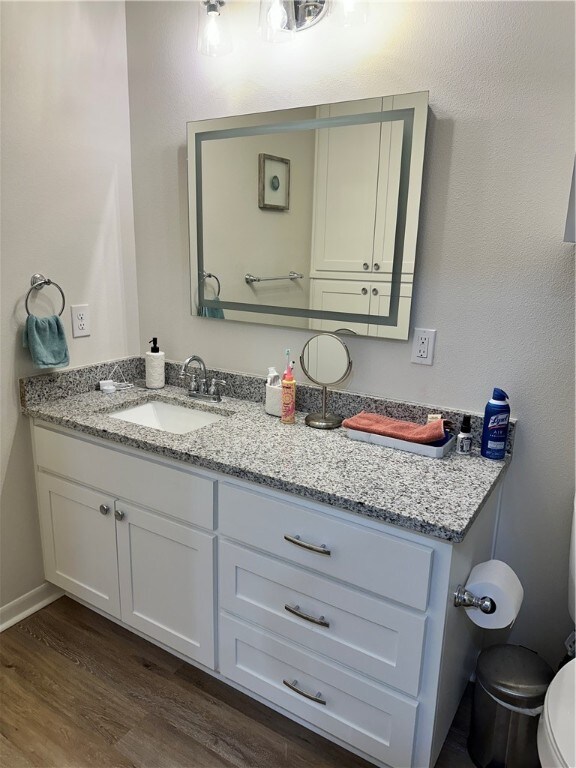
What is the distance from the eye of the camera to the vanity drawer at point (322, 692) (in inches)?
50.7

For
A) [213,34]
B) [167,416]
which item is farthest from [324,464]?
[213,34]

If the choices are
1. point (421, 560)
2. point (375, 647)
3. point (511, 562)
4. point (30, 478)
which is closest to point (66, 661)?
point (30, 478)

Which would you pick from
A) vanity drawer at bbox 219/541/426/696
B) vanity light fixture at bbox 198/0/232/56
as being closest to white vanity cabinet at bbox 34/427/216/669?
vanity drawer at bbox 219/541/426/696

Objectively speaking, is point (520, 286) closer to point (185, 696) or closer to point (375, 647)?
point (375, 647)

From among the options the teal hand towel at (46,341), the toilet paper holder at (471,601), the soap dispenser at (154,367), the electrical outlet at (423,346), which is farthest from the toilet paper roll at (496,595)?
the teal hand towel at (46,341)

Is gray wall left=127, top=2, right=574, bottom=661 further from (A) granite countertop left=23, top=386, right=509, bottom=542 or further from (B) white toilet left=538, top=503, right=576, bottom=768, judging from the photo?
(B) white toilet left=538, top=503, right=576, bottom=768

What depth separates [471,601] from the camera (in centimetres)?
125

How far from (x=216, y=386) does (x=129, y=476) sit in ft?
1.74

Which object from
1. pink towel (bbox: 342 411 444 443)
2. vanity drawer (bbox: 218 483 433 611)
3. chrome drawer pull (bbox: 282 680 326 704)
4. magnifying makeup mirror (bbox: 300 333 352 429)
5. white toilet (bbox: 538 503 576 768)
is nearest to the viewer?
white toilet (bbox: 538 503 576 768)

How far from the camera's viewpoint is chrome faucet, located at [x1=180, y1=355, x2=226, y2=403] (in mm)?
2010

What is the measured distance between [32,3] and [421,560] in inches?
81.4

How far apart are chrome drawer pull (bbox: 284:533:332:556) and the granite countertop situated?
0.41ft

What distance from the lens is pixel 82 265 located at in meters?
1.99

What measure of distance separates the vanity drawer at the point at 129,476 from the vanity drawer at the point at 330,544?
9cm
